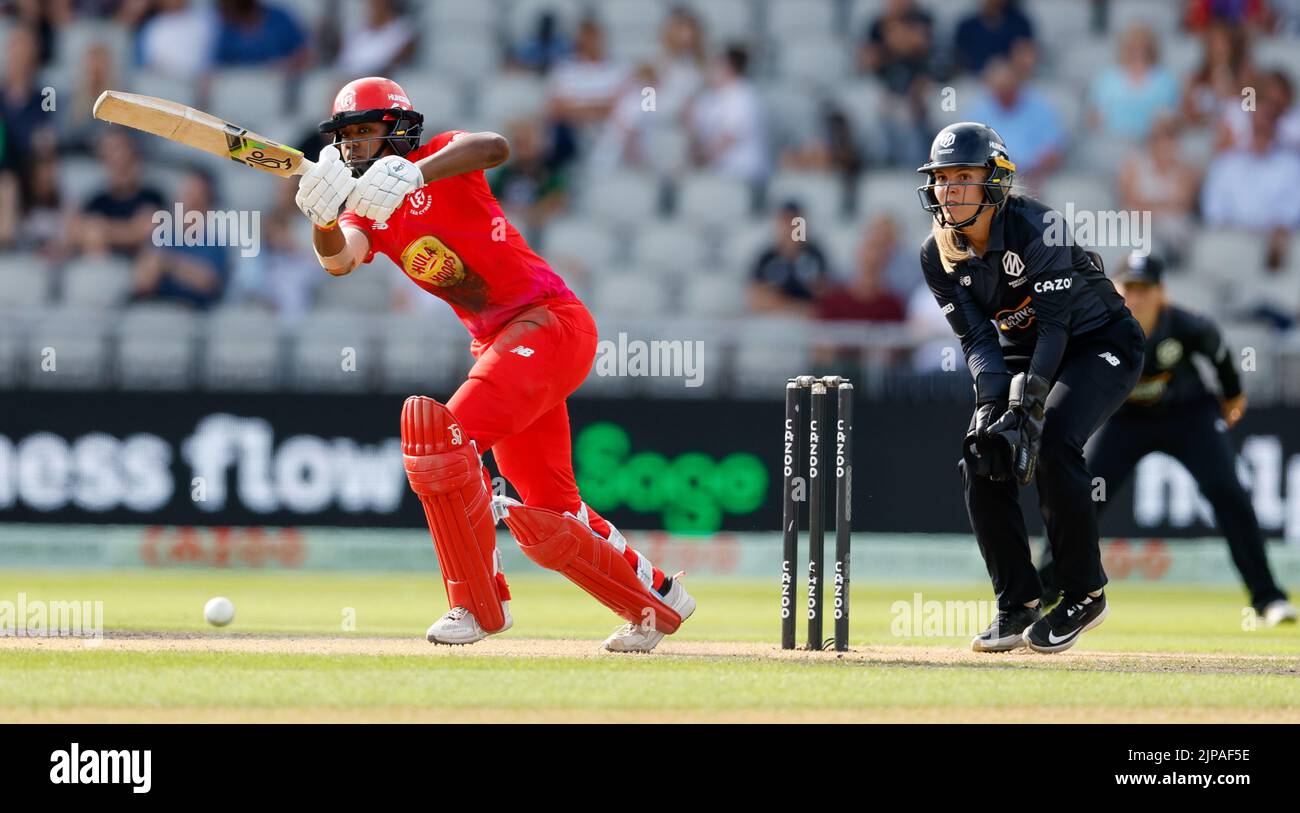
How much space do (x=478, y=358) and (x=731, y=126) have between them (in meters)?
8.82

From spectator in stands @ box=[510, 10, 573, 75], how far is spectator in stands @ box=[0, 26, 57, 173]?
3.98 m

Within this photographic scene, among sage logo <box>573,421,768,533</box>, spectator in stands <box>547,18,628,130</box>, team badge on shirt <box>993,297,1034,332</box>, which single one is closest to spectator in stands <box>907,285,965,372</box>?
sage logo <box>573,421,768,533</box>

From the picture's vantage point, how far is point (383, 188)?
666 cm

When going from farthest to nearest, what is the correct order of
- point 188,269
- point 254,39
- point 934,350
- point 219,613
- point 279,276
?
point 254,39
point 279,276
point 188,269
point 934,350
point 219,613

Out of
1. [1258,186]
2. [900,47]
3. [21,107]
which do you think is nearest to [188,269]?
[21,107]

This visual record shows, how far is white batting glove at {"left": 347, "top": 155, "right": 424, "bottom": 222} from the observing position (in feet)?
21.9

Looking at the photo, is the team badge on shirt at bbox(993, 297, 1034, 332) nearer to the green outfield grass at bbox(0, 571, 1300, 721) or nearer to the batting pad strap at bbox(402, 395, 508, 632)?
the green outfield grass at bbox(0, 571, 1300, 721)

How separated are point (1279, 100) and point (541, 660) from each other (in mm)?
10652

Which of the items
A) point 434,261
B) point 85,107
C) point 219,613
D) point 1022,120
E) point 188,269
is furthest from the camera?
point 1022,120

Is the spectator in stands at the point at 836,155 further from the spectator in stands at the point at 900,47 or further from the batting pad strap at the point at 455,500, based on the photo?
the batting pad strap at the point at 455,500

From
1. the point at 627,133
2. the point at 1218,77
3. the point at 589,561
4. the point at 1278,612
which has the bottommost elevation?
the point at 1278,612

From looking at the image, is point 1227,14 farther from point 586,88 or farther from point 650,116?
point 586,88

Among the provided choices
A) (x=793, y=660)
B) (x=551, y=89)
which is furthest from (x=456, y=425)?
(x=551, y=89)

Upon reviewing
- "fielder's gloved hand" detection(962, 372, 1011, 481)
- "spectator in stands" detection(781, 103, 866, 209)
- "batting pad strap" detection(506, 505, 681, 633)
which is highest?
"spectator in stands" detection(781, 103, 866, 209)
